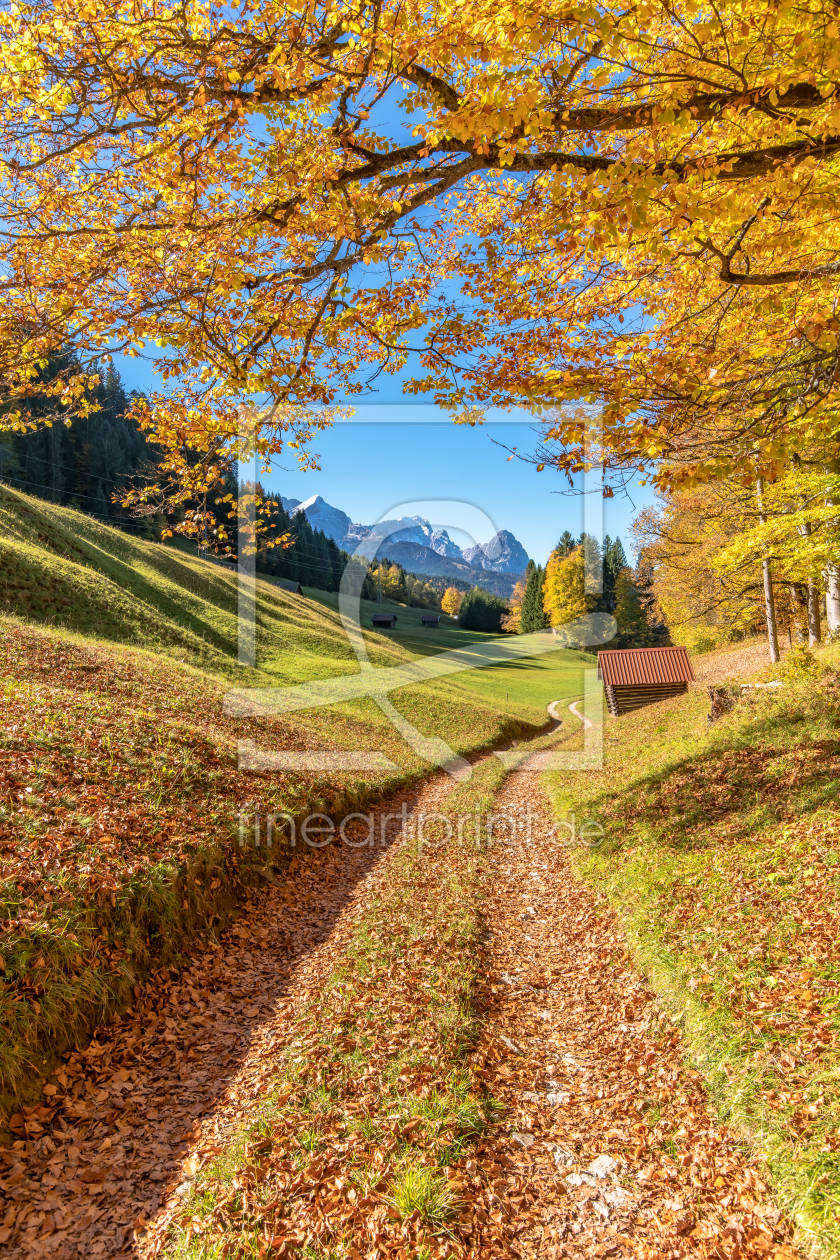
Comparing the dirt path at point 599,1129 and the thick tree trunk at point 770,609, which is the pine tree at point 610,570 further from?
the dirt path at point 599,1129

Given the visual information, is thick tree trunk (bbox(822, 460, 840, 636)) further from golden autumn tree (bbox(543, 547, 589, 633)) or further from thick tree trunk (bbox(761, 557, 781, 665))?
golden autumn tree (bbox(543, 547, 589, 633))

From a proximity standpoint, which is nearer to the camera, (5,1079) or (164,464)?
(5,1079)

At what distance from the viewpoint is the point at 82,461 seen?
70000mm

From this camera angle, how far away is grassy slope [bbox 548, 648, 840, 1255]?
13.0ft

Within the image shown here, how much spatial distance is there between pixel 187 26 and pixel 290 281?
99.7 inches

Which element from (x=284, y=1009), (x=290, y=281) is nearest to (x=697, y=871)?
(x=284, y=1009)

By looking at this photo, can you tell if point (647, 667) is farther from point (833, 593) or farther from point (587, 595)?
point (587, 595)

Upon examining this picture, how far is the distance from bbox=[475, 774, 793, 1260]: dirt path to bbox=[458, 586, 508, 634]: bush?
260 feet

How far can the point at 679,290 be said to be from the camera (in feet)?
24.1

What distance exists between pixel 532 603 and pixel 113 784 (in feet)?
222

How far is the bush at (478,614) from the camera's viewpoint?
86062mm

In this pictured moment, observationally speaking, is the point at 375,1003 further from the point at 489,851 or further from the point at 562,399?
the point at 562,399

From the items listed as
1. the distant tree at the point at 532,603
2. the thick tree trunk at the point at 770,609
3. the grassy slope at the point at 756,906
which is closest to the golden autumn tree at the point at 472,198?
the grassy slope at the point at 756,906

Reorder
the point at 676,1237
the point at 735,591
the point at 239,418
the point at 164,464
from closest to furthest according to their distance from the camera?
the point at 676,1237, the point at 164,464, the point at 239,418, the point at 735,591
